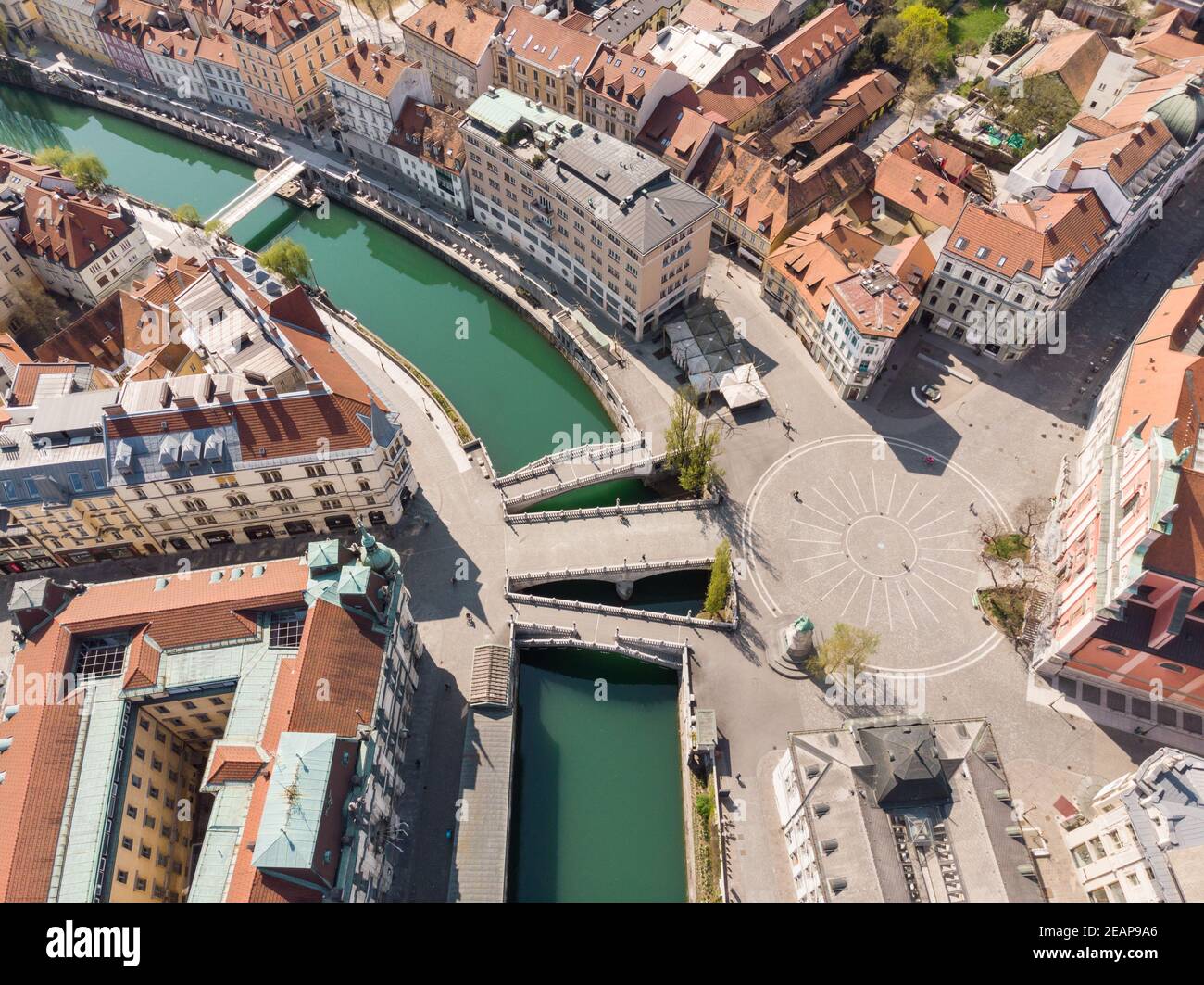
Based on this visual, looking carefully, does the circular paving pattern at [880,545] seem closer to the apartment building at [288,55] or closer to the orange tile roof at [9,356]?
the orange tile roof at [9,356]

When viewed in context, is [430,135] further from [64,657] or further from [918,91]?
[64,657]

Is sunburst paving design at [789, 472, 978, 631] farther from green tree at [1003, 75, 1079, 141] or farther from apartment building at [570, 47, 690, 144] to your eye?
green tree at [1003, 75, 1079, 141]

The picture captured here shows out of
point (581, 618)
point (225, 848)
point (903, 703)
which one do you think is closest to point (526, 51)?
point (581, 618)

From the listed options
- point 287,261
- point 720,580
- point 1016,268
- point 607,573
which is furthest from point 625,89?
point 720,580

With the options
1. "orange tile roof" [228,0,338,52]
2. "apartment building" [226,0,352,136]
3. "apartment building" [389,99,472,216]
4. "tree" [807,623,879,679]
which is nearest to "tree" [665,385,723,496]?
"tree" [807,623,879,679]

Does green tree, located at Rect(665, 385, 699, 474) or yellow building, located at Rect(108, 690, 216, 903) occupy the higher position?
green tree, located at Rect(665, 385, 699, 474)

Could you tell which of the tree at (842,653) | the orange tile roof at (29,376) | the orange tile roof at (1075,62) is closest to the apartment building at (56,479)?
the orange tile roof at (29,376)
